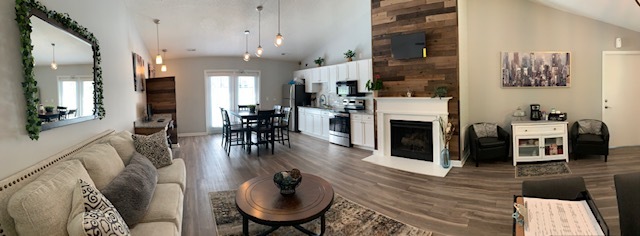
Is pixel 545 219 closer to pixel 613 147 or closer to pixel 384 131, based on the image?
pixel 384 131

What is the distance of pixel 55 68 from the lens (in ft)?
7.32

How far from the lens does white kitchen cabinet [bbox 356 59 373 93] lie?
657 cm

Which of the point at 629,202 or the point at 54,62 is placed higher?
the point at 54,62

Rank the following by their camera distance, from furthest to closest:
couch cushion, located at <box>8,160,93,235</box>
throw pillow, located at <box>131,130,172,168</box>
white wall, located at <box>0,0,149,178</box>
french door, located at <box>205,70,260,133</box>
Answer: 1. french door, located at <box>205,70,260,133</box>
2. throw pillow, located at <box>131,130,172,168</box>
3. white wall, located at <box>0,0,149,178</box>
4. couch cushion, located at <box>8,160,93,235</box>

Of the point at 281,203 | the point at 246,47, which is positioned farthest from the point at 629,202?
the point at 246,47

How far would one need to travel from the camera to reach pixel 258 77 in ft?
31.8

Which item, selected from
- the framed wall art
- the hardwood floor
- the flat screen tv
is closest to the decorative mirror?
the hardwood floor

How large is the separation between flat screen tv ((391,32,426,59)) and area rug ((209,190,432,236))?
300 centimetres

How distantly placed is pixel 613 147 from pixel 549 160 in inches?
76.8

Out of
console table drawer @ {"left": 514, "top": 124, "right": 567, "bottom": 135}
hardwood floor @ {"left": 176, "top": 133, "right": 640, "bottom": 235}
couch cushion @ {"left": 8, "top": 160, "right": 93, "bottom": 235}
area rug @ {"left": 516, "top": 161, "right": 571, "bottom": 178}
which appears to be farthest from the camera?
console table drawer @ {"left": 514, "top": 124, "right": 567, "bottom": 135}

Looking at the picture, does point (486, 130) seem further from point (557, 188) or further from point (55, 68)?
point (55, 68)

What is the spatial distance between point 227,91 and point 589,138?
8.99m

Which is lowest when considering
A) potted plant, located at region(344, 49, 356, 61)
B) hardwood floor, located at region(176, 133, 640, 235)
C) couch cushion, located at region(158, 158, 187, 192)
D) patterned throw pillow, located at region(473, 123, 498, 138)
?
hardwood floor, located at region(176, 133, 640, 235)

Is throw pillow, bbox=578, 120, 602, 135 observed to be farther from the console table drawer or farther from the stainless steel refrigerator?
the stainless steel refrigerator
